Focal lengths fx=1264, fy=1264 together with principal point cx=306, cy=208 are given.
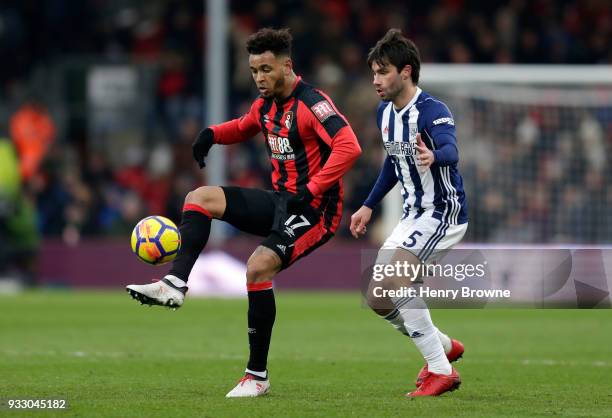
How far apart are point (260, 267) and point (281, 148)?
818 millimetres

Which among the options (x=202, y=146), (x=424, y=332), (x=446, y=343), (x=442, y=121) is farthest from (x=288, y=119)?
(x=446, y=343)

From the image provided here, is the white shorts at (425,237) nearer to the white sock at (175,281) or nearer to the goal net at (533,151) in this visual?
the white sock at (175,281)

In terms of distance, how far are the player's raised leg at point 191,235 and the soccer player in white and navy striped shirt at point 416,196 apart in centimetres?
107

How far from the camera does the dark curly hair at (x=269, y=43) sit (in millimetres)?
7609

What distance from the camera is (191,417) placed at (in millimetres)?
6461

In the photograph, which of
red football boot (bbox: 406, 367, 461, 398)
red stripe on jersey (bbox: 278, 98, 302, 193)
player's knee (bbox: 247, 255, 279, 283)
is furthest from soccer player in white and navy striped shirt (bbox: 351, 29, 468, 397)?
player's knee (bbox: 247, 255, 279, 283)

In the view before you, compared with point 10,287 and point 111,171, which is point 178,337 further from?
point 111,171

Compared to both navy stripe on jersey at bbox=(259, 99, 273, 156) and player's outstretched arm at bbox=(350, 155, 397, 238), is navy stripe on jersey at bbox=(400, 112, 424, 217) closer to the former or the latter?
player's outstretched arm at bbox=(350, 155, 397, 238)

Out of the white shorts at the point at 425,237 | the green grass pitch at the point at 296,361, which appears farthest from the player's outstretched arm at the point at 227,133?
the green grass pitch at the point at 296,361

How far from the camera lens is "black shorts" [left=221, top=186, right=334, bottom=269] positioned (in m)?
7.54

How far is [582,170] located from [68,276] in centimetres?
766

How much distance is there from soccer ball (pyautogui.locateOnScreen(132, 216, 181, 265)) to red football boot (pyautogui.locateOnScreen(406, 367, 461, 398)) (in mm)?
1649

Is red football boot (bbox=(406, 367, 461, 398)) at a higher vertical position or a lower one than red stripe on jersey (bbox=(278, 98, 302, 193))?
lower

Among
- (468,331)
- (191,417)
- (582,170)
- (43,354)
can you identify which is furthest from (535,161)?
(191,417)
